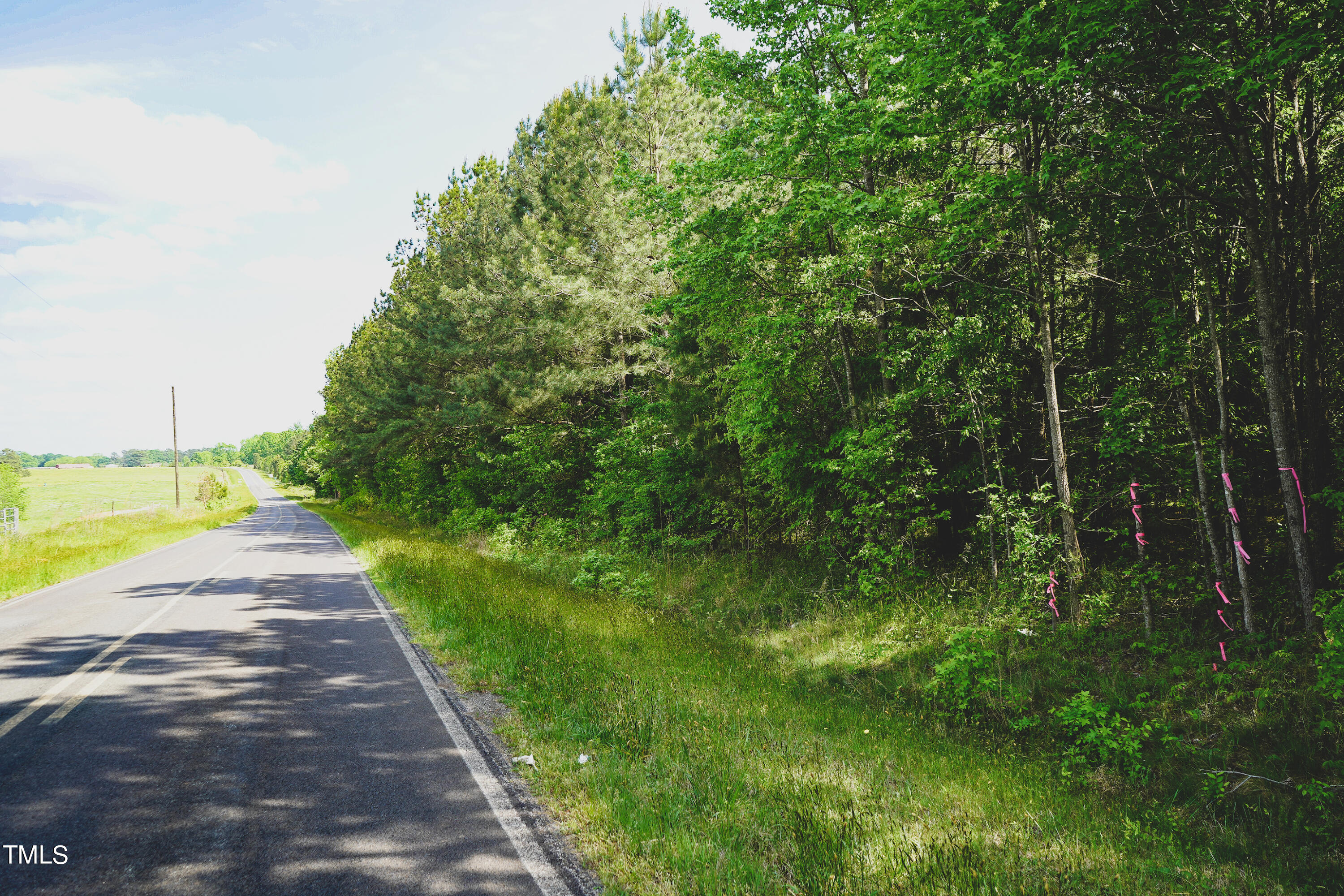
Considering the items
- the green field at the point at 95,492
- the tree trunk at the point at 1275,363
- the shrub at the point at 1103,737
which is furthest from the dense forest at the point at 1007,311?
the green field at the point at 95,492

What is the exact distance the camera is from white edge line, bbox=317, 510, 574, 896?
133 inches

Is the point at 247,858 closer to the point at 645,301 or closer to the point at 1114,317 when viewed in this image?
the point at 1114,317

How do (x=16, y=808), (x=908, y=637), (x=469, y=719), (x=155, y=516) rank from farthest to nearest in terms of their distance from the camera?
(x=155, y=516), (x=908, y=637), (x=469, y=719), (x=16, y=808)

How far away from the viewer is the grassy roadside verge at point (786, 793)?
3.48 m

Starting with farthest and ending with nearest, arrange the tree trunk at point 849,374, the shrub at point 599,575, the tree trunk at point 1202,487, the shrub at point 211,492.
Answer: the shrub at point 211,492 < the shrub at point 599,575 < the tree trunk at point 849,374 < the tree trunk at point 1202,487

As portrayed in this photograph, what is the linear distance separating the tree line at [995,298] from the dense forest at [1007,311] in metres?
0.06

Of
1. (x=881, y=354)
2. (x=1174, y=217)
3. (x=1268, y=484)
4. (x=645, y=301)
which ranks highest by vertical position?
(x=645, y=301)

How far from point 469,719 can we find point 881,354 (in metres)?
8.45

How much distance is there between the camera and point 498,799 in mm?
4227

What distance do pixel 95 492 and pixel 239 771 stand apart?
10971cm

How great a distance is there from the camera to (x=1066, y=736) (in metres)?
6.62

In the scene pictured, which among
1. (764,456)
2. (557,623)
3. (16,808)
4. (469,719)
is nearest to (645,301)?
(764,456)

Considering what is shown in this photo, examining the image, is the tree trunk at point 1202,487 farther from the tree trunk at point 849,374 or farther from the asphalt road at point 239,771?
the asphalt road at point 239,771

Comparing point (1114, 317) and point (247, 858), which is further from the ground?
point (1114, 317)
